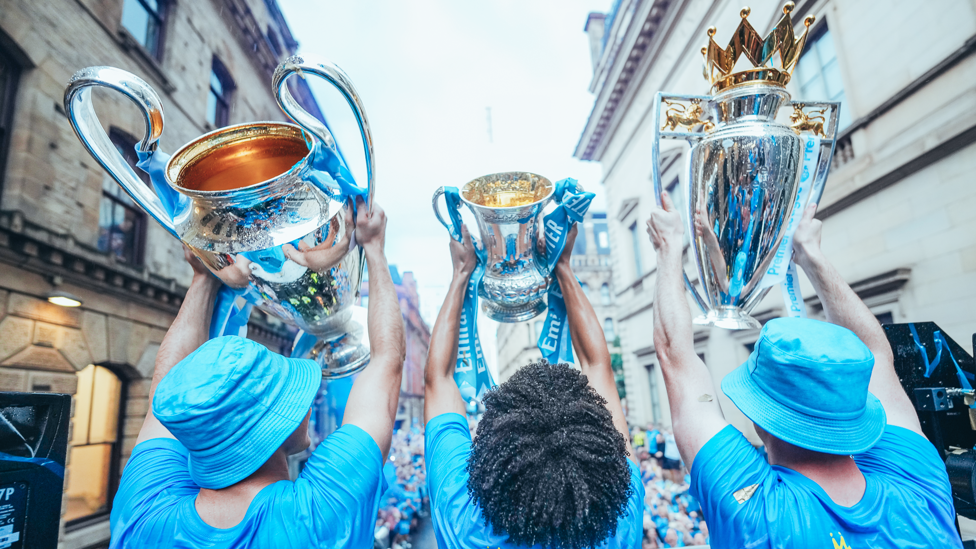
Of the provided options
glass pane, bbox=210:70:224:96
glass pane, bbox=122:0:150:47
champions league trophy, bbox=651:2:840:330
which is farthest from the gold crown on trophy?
glass pane, bbox=210:70:224:96

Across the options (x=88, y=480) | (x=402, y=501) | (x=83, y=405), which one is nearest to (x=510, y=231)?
(x=402, y=501)

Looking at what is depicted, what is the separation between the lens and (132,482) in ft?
4.07

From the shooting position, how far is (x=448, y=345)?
158 cm

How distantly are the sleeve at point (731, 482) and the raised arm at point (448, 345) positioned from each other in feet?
2.14

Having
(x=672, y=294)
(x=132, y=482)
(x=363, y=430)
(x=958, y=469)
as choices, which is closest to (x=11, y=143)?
(x=132, y=482)

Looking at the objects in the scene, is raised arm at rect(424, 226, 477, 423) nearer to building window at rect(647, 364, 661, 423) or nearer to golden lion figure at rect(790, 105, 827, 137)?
golden lion figure at rect(790, 105, 827, 137)

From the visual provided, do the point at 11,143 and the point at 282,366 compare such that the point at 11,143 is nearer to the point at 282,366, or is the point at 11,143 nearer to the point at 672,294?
the point at 282,366

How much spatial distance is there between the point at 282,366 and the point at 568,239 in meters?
0.98

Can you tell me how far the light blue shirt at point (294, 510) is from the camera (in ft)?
3.54

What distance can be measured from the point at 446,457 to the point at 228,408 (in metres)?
0.52

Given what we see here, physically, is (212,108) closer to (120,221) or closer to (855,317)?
(120,221)

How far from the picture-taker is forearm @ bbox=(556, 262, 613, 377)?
64.0 inches

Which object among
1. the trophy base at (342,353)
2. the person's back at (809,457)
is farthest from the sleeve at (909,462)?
the trophy base at (342,353)

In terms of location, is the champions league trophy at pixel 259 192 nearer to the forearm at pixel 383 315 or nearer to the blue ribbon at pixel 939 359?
the forearm at pixel 383 315
